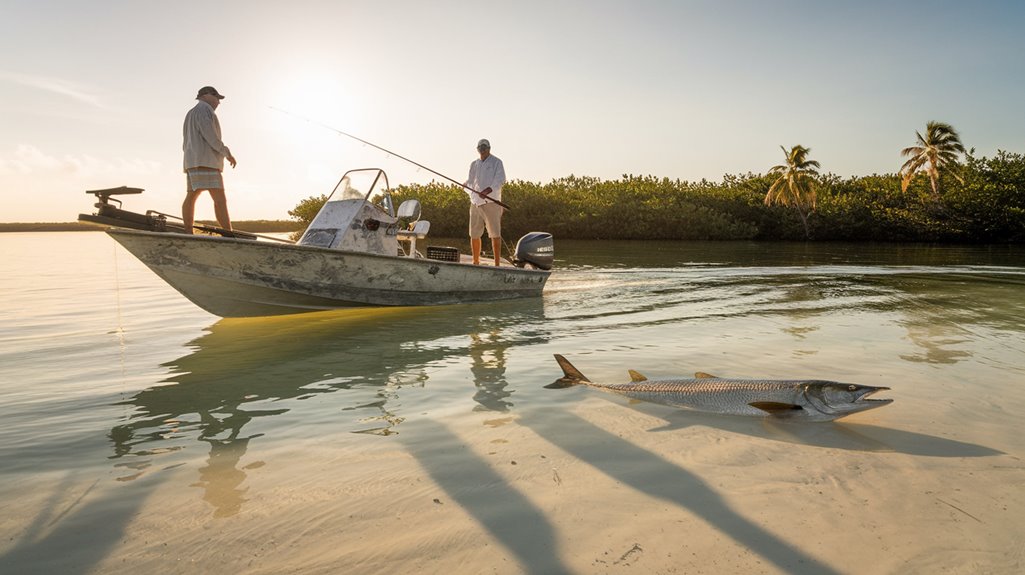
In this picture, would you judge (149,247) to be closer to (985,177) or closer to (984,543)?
(984,543)

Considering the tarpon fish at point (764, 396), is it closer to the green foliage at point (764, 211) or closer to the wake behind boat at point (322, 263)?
→ the wake behind boat at point (322, 263)

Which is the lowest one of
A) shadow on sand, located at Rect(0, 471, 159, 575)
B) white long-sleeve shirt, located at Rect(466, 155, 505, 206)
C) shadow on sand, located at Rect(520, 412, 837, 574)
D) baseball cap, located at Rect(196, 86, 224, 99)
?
shadow on sand, located at Rect(520, 412, 837, 574)

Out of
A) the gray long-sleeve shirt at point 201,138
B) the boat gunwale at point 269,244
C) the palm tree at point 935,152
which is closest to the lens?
the boat gunwale at point 269,244

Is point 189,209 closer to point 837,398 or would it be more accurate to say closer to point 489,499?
point 489,499

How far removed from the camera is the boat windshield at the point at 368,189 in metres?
9.70

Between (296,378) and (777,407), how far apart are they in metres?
4.28

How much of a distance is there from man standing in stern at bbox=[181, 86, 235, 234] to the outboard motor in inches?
236

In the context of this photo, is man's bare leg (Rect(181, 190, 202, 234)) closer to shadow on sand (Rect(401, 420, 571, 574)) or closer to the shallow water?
the shallow water

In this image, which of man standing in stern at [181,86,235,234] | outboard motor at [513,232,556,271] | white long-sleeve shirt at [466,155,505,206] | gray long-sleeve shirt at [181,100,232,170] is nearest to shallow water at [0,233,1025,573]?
man standing in stern at [181,86,235,234]

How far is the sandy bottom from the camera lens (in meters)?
2.49

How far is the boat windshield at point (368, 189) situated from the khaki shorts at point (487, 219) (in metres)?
1.68

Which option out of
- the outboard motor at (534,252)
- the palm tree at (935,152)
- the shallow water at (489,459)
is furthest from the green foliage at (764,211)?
the shallow water at (489,459)

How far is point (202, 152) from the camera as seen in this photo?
25.7 ft

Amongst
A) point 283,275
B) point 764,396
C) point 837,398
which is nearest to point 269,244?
point 283,275
